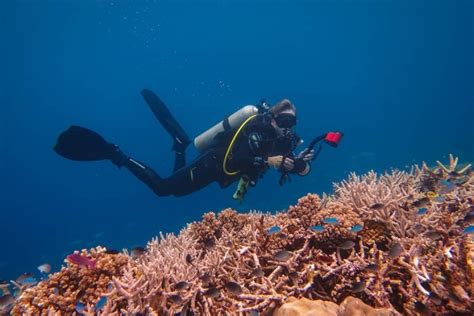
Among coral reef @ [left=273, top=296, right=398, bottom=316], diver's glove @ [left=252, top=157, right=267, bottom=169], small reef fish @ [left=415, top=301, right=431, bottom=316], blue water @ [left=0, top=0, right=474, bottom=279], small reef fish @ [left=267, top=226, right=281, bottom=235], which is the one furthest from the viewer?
blue water @ [left=0, top=0, right=474, bottom=279]

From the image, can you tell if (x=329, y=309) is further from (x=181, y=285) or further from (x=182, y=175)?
(x=182, y=175)

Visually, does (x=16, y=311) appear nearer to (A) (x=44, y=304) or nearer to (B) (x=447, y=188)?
(A) (x=44, y=304)

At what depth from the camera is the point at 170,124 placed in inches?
459

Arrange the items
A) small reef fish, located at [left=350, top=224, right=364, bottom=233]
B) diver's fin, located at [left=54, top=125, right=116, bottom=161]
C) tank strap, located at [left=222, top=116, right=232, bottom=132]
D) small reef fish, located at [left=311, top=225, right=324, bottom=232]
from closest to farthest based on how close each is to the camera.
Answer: small reef fish, located at [left=350, top=224, right=364, bottom=233], small reef fish, located at [left=311, top=225, right=324, bottom=232], tank strap, located at [left=222, top=116, right=232, bottom=132], diver's fin, located at [left=54, top=125, right=116, bottom=161]

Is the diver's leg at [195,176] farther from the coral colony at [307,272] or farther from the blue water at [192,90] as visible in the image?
the blue water at [192,90]

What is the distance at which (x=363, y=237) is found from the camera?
4.05m

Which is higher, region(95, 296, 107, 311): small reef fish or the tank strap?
the tank strap

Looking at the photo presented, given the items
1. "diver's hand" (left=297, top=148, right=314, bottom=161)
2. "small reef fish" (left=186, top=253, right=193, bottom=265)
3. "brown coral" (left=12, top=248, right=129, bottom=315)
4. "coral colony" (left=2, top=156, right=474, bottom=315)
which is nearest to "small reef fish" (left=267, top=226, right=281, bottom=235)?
"coral colony" (left=2, top=156, right=474, bottom=315)

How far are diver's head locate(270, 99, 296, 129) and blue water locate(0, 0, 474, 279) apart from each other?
31.6 metres

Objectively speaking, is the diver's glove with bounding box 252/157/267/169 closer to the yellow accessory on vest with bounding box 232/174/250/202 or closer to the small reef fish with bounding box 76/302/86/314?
the yellow accessory on vest with bounding box 232/174/250/202

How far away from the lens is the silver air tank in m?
8.42

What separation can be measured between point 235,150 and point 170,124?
175 inches

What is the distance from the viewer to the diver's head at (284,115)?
7336mm

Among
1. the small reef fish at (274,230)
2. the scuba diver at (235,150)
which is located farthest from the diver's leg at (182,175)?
the small reef fish at (274,230)
